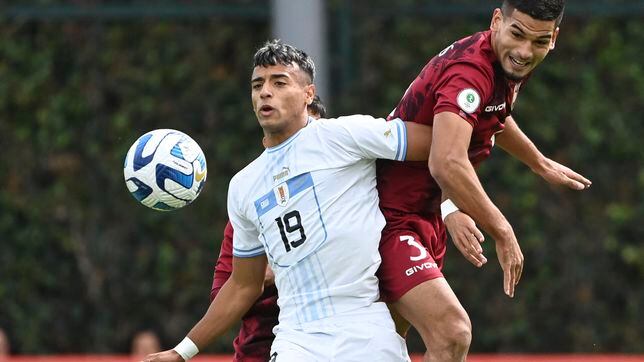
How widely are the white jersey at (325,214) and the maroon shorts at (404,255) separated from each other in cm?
5

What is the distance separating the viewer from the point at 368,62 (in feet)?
42.0

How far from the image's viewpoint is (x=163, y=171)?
623 cm

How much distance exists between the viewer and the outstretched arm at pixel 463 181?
5695mm

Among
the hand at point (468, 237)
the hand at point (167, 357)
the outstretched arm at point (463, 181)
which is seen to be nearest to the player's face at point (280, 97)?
the outstretched arm at point (463, 181)

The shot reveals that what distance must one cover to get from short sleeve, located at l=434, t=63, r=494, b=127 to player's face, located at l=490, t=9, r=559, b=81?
101 millimetres

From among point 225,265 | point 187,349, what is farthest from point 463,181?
point 187,349

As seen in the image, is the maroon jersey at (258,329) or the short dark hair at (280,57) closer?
the short dark hair at (280,57)

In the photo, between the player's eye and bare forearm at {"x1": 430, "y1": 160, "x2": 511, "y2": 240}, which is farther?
the player's eye

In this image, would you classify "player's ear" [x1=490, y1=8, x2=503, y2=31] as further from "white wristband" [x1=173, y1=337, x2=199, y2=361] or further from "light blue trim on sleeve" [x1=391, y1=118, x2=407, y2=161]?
"white wristband" [x1=173, y1=337, x2=199, y2=361]

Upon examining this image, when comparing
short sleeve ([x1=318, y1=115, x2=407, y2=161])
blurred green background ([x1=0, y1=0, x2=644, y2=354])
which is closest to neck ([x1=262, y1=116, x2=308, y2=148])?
short sleeve ([x1=318, y1=115, x2=407, y2=161])

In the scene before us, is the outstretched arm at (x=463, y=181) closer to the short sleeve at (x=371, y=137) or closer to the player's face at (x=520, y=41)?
the short sleeve at (x=371, y=137)

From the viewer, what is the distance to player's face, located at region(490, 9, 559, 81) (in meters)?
5.83

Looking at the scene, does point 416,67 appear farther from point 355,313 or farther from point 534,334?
point 355,313

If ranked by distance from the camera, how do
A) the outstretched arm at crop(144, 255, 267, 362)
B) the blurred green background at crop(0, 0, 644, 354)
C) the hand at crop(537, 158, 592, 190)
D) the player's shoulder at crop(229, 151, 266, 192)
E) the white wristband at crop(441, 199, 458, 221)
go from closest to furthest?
the white wristband at crop(441, 199, 458, 221) < the player's shoulder at crop(229, 151, 266, 192) < the outstretched arm at crop(144, 255, 267, 362) < the hand at crop(537, 158, 592, 190) < the blurred green background at crop(0, 0, 644, 354)
